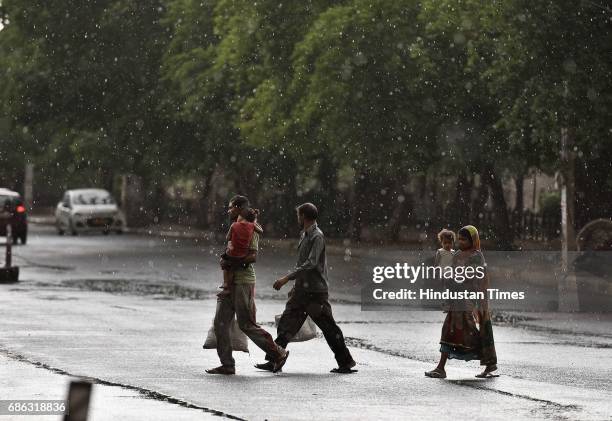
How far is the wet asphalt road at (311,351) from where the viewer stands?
1232 cm

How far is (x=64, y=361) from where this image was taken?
15219 millimetres

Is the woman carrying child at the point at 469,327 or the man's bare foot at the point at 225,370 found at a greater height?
the woman carrying child at the point at 469,327

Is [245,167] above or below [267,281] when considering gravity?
above

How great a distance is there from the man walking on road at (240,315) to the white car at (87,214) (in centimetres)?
4345

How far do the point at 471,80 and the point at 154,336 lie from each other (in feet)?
71.3

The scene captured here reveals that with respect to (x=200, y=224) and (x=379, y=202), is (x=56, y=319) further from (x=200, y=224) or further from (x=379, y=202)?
(x=200, y=224)

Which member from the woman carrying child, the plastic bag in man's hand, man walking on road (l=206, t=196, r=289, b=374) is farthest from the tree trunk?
man walking on road (l=206, t=196, r=289, b=374)

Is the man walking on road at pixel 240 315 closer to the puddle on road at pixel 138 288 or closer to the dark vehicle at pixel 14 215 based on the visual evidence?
the puddle on road at pixel 138 288

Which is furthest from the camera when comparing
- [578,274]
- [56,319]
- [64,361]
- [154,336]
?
[578,274]

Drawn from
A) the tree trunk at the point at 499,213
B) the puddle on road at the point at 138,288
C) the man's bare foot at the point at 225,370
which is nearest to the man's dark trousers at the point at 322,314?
the man's bare foot at the point at 225,370

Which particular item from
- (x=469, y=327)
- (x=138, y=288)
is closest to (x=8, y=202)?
(x=138, y=288)

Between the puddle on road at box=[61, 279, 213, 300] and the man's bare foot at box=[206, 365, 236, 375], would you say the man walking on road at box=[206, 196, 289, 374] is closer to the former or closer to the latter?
the man's bare foot at box=[206, 365, 236, 375]

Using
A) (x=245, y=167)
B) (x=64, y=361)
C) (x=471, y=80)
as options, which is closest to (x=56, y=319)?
(x=64, y=361)

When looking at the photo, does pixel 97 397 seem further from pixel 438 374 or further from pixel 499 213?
pixel 499 213
